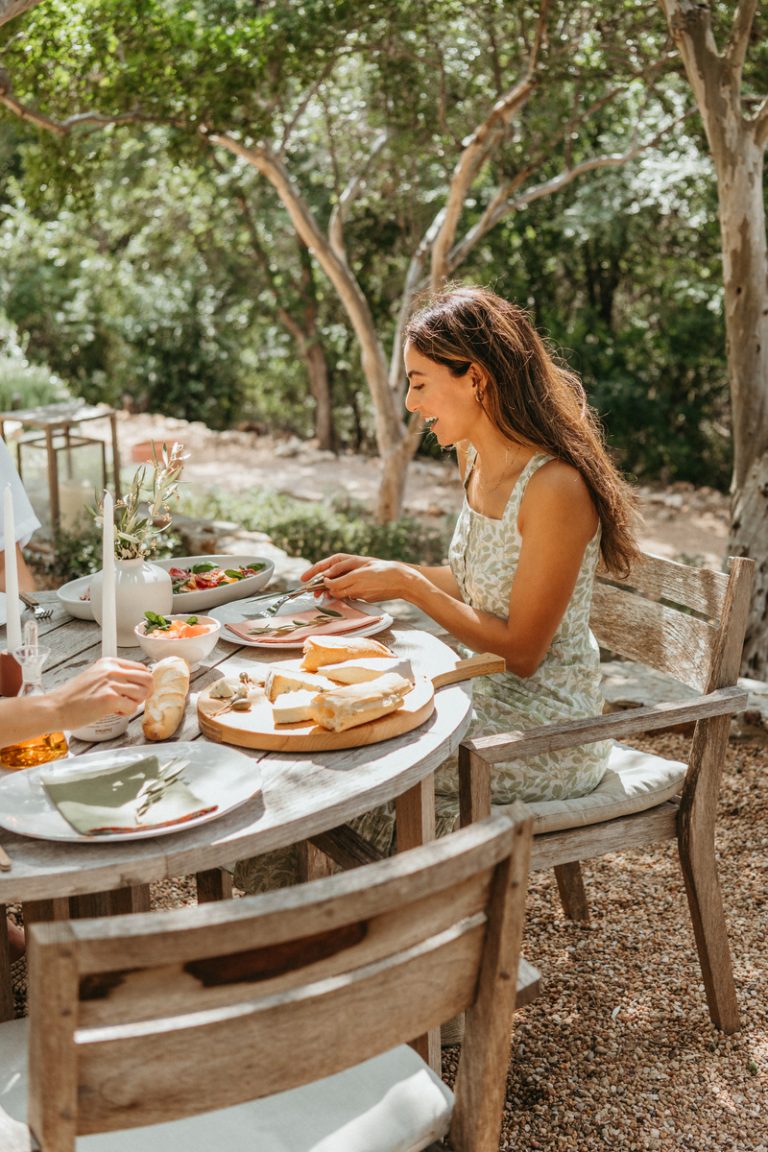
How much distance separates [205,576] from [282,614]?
0.24 meters

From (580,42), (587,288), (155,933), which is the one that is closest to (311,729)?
(155,933)

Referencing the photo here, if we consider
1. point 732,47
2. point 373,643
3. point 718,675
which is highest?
point 732,47

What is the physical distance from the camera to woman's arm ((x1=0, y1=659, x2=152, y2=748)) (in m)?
1.50

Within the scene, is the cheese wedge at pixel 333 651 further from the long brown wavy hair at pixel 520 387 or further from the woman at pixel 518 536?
the long brown wavy hair at pixel 520 387

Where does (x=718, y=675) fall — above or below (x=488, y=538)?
below

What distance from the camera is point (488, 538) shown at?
92.7 inches

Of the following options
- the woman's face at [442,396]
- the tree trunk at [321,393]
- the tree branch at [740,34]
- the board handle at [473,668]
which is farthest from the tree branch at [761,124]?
the tree trunk at [321,393]

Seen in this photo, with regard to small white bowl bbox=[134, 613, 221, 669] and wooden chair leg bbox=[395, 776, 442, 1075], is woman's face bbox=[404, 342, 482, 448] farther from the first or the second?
wooden chair leg bbox=[395, 776, 442, 1075]

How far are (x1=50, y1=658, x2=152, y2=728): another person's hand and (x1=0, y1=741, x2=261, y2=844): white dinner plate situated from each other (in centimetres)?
9

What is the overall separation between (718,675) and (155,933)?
Answer: 1576mm

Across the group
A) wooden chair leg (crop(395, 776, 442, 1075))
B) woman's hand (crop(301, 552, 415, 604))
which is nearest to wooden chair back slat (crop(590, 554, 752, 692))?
woman's hand (crop(301, 552, 415, 604))

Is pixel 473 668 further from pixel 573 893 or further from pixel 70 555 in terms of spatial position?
→ pixel 70 555

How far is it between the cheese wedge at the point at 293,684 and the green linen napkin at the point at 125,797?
0.26 m

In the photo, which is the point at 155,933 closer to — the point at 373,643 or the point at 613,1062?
the point at 373,643
